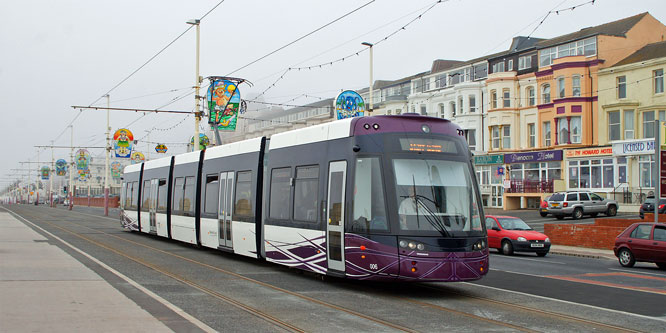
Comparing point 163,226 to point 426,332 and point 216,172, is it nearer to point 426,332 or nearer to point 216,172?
point 216,172

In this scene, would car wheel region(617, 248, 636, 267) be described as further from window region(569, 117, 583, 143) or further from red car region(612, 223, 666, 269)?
window region(569, 117, 583, 143)

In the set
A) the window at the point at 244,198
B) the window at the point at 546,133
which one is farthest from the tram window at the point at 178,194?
the window at the point at 546,133

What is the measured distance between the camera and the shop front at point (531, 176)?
52969 mm

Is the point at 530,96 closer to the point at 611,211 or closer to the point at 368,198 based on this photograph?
the point at 611,211

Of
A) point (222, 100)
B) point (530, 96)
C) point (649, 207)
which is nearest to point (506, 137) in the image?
point (530, 96)

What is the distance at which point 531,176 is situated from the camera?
55.5 metres

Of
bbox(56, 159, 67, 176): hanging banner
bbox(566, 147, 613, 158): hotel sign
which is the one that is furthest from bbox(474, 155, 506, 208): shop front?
bbox(56, 159, 67, 176): hanging banner

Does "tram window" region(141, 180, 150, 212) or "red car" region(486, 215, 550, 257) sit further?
"tram window" region(141, 180, 150, 212)

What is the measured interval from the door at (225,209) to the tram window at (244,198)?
0.45 meters

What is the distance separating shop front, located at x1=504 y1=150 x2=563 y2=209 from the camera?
5297cm

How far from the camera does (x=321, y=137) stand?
14.0 m

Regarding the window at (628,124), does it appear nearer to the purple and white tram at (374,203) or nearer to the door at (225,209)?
the door at (225,209)

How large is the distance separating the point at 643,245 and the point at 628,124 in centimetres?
3079

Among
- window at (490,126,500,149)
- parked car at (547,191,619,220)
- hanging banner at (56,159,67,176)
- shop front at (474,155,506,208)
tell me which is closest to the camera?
parked car at (547,191,619,220)
